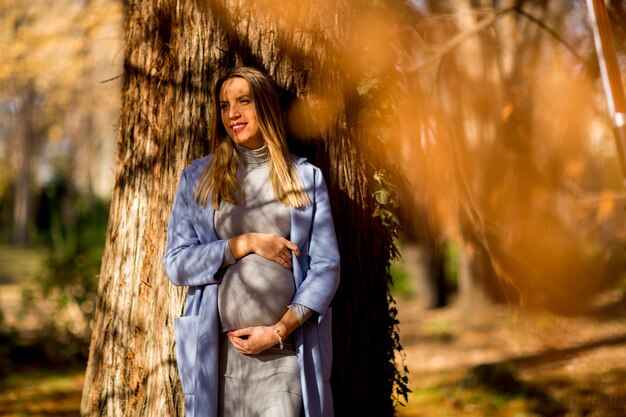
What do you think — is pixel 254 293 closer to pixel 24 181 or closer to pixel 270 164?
pixel 270 164

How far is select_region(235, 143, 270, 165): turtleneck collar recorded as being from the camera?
307 cm

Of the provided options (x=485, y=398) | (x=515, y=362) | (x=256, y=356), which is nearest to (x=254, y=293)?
(x=256, y=356)

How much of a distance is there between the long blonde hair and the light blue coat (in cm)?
5

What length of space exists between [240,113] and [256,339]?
95cm

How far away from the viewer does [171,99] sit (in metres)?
3.62

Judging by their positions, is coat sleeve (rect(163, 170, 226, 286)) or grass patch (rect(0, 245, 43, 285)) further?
grass patch (rect(0, 245, 43, 285))

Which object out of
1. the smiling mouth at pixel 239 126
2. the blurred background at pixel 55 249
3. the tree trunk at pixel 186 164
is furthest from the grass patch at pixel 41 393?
the smiling mouth at pixel 239 126

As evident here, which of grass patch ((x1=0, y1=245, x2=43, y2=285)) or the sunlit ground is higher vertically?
grass patch ((x1=0, y1=245, x2=43, y2=285))

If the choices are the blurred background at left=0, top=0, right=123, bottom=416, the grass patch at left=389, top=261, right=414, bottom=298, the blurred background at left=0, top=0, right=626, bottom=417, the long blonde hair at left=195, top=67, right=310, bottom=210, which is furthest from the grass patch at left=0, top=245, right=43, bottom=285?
the long blonde hair at left=195, top=67, right=310, bottom=210

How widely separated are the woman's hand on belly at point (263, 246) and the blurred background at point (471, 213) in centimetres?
85

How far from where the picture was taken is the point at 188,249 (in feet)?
9.84

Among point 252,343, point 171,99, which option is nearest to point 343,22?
point 171,99

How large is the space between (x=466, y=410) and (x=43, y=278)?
5.59 meters

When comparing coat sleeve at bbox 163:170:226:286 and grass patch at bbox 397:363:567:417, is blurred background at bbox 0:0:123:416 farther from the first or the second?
grass patch at bbox 397:363:567:417
